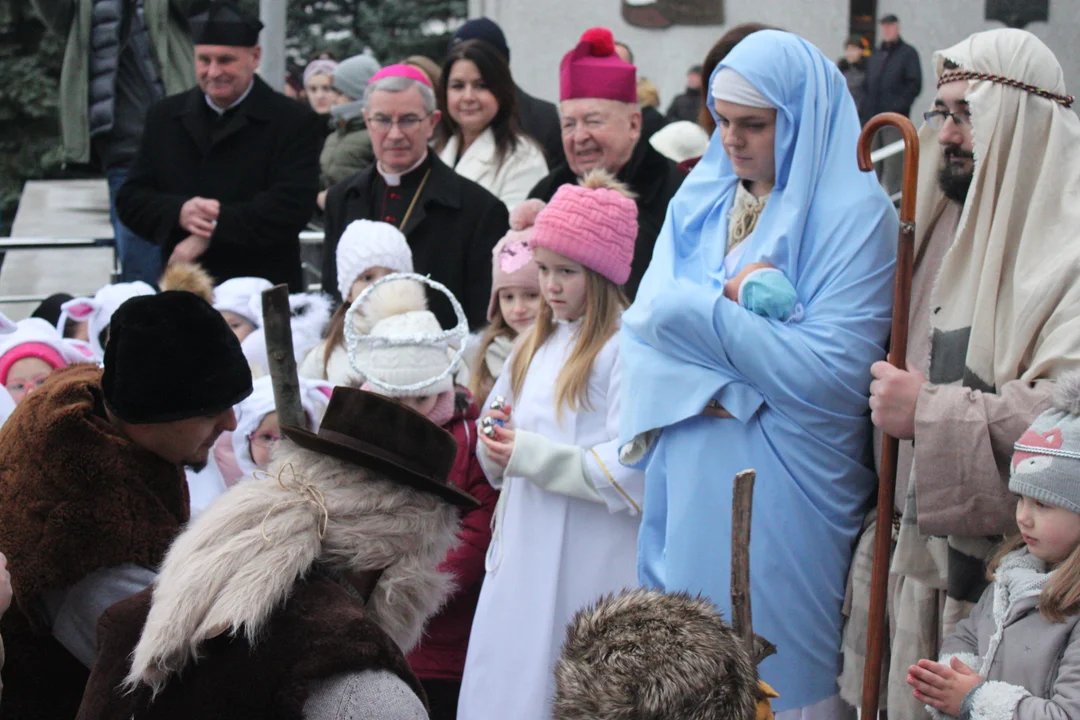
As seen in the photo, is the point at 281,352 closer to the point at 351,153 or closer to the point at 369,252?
the point at 369,252

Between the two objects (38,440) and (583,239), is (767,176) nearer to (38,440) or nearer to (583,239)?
(583,239)

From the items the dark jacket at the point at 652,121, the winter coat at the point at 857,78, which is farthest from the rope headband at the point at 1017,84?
the winter coat at the point at 857,78

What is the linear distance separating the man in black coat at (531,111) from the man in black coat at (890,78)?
6.05m

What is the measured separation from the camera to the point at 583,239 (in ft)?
14.4

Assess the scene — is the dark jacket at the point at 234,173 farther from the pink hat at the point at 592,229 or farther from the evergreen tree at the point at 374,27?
the evergreen tree at the point at 374,27

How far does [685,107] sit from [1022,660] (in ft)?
32.3

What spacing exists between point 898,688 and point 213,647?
194 centimetres

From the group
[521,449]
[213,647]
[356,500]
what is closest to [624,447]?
[521,449]

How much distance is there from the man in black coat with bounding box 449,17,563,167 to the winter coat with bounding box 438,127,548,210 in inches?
14.8

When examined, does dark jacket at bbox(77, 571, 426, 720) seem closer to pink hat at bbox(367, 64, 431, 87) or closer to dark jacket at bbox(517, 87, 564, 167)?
pink hat at bbox(367, 64, 431, 87)

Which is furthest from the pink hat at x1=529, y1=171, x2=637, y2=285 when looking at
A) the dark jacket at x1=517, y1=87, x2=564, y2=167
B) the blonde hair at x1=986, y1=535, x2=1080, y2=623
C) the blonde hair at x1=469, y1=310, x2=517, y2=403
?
the dark jacket at x1=517, y1=87, x2=564, y2=167

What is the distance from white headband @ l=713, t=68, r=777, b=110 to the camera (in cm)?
380

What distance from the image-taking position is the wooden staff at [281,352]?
10.3ft

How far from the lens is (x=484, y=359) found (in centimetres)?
509
